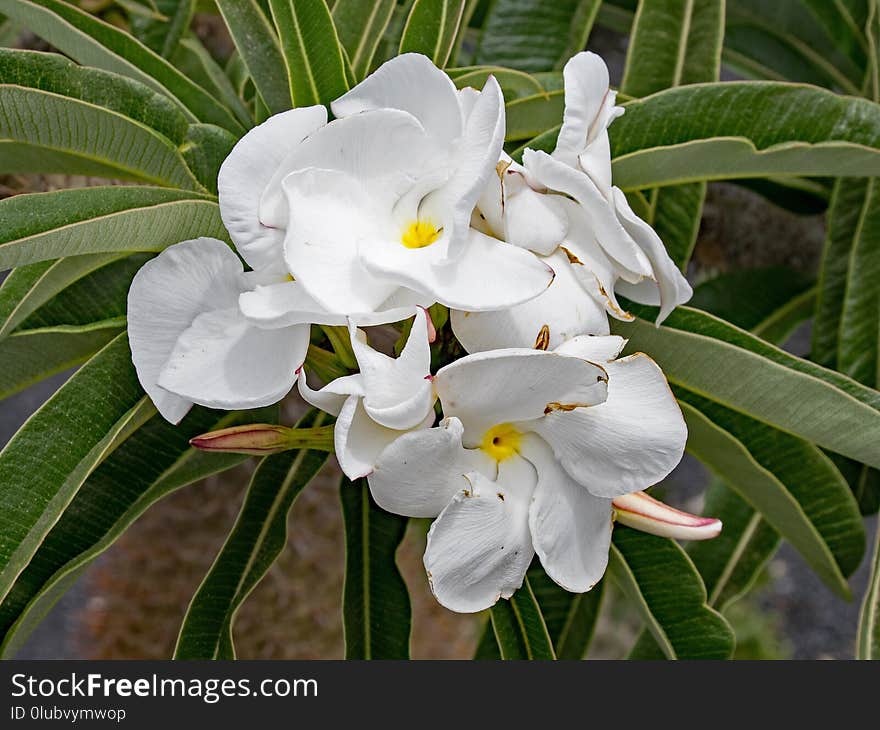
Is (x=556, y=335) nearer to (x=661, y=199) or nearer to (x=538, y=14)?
(x=661, y=199)

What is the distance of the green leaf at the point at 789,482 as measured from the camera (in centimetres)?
72

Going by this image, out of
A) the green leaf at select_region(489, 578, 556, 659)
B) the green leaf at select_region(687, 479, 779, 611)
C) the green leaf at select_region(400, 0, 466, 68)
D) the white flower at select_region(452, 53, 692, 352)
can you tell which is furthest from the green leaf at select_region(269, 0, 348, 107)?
the green leaf at select_region(687, 479, 779, 611)

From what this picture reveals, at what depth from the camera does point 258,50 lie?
2.17 feet

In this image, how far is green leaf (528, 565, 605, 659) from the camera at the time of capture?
0.83m

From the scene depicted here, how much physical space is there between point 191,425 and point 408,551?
0.62 m

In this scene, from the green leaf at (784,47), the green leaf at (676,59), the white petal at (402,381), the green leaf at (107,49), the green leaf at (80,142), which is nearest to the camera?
the white petal at (402,381)

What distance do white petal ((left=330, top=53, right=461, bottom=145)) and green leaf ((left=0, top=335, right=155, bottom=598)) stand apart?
216 mm

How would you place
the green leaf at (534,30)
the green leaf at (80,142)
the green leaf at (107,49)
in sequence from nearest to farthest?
the green leaf at (80,142) < the green leaf at (107,49) < the green leaf at (534,30)

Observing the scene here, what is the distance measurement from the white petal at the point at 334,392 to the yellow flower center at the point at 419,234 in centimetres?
7

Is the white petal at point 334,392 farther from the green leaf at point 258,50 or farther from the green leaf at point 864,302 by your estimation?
the green leaf at point 864,302

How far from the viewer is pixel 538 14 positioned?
0.88 metres

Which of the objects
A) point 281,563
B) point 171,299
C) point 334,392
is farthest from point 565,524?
point 281,563

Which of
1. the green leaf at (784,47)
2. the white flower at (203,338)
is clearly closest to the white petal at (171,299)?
the white flower at (203,338)

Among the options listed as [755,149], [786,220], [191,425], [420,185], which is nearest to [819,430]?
[755,149]
